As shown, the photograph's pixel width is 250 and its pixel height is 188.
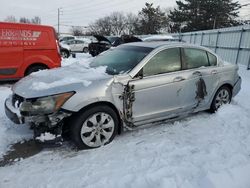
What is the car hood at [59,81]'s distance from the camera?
13.1ft

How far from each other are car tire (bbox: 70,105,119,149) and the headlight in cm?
31

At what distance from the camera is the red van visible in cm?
830

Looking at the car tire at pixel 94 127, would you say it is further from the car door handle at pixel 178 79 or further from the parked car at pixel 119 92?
the car door handle at pixel 178 79

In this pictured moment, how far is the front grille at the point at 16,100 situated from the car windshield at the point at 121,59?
1387mm

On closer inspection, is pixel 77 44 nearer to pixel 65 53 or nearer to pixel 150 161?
pixel 65 53

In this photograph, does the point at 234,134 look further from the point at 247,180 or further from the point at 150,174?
the point at 150,174

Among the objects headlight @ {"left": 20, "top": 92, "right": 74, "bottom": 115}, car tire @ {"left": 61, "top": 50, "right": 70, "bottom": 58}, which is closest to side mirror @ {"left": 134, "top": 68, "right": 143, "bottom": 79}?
headlight @ {"left": 20, "top": 92, "right": 74, "bottom": 115}

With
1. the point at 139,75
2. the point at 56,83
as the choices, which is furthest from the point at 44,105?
the point at 139,75

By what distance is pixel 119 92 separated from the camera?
4.33m

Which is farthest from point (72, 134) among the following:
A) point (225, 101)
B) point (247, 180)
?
point (225, 101)

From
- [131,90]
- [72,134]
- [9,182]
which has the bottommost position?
[9,182]

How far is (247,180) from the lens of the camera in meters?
3.33

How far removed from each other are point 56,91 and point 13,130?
1.35 m

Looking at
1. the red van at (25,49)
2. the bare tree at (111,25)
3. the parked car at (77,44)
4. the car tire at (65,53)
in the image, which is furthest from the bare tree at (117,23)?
the red van at (25,49)
